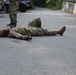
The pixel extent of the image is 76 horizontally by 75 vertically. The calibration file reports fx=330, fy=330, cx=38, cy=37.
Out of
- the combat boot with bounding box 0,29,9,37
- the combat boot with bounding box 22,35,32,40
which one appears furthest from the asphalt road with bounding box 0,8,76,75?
the combat boot with bounding box 0,29,9,37

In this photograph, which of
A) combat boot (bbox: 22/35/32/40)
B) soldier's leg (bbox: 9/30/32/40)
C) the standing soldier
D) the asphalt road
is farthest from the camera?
the standing soldier

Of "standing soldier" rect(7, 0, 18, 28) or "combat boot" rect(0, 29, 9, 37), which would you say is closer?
"combat boot" rect(0, 29, 9, 37)

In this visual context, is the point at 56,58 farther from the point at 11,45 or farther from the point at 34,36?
the point at 34,36

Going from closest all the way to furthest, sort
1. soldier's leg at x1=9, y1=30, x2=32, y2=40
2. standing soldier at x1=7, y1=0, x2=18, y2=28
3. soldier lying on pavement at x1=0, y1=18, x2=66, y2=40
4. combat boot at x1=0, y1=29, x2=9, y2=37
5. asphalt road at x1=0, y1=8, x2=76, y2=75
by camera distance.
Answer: asphalt road at x1=0, y1=8, x2=76, y2=75 → soldier's leg at x1=9, y1=30, x2=32, y2=40 → soldier lying on pavement at x1=0, y1=18, x2=66, y2=40 → combat boot at x1=0, y1=29, x2=9, y2=37 → standing soldier at x1=7, y1=0, x2=18, y2=28

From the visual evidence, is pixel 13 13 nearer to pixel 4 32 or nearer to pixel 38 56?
pixel 4 32

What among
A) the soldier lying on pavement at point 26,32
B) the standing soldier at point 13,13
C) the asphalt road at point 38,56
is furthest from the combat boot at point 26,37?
the standing soldier at point 13,13

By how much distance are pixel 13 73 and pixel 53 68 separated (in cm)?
75

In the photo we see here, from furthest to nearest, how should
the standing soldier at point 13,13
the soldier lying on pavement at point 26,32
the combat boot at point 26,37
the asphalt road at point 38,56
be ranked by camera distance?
the standing soldier at point 13,13 → the soldier lying on pavement at point 26,32 → the combat boot at point 26,37 → the asphalt road at point 38,56

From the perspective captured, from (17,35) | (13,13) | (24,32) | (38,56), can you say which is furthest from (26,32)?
(13,13)

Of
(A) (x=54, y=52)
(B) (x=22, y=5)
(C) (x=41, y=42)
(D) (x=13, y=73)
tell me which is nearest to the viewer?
(D) (x=13, y=73)

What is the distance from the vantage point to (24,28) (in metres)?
8.89

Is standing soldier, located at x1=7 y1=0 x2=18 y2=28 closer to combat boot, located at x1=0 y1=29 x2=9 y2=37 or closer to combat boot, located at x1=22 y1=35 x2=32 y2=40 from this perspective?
combat boot, located at x1=0 y1=29 x2=9 y2=37

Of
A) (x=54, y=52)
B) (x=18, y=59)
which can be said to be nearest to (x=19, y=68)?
(x=18, y=59)

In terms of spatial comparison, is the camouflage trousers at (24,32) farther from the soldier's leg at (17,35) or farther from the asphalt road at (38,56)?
the asphalt road at (38,56)
